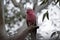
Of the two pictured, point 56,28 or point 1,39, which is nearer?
point 1,39

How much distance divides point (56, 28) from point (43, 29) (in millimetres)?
218

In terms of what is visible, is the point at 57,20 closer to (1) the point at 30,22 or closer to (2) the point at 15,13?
(2) the point at 15,13

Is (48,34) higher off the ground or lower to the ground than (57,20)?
lower

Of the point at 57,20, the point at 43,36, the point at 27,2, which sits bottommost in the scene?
the point at 43,36

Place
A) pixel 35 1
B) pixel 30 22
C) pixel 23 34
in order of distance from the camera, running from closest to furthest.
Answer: pixel 23 34
pixel 30 22
pixel 35 1

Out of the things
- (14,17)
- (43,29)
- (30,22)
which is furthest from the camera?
(43,29)

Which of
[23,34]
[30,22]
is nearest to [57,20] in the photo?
[30,22]

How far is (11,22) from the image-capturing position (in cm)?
289

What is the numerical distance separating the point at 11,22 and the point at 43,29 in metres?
0.54

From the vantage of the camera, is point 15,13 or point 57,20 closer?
point 15,13

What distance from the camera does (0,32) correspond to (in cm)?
165

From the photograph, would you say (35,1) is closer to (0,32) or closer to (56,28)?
(56,28)

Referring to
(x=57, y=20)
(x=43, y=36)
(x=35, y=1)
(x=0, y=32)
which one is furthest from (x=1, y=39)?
(x=57, y=20)

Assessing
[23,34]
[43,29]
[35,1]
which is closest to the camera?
[23,34]
